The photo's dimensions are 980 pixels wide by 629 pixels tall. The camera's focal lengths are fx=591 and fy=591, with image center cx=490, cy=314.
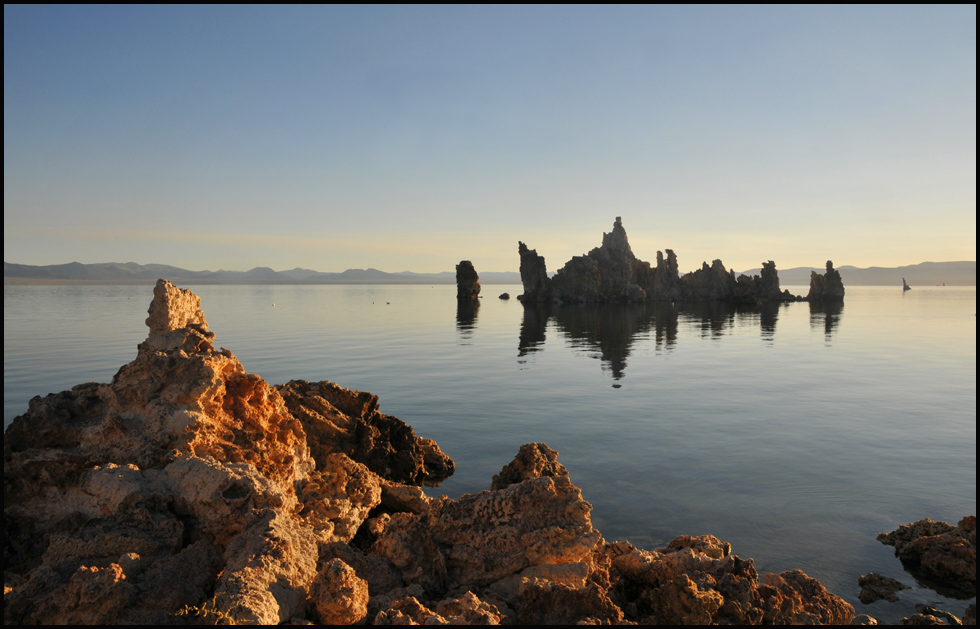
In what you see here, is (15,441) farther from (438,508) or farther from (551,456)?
(551,456)

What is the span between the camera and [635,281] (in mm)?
119750

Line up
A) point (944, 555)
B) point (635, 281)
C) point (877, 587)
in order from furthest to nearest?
point (635, 281)
point (944, 555)
point (877, 587)

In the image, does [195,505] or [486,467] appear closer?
[195,505]

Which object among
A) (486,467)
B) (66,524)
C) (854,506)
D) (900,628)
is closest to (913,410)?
(854,506)

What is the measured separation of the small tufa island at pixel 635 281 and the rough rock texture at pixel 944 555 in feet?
316

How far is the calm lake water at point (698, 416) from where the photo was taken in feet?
33.5

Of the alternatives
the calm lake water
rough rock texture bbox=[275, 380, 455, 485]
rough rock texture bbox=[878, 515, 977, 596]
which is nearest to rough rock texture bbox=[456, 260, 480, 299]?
the calm lake water

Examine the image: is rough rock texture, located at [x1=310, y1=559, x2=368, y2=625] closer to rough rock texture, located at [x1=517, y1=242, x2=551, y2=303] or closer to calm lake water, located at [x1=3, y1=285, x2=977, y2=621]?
calm lake water, located at [x1=3, y1=285, x2=977, y2=621]

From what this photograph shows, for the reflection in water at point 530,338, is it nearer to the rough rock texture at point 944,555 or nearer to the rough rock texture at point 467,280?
the rough rock texture at point 944,555

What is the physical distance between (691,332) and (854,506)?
38.0m

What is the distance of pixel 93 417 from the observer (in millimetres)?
8328

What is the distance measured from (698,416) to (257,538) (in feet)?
47.9

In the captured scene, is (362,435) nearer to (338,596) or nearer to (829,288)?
(338,596)

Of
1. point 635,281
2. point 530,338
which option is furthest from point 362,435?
point 635,281
